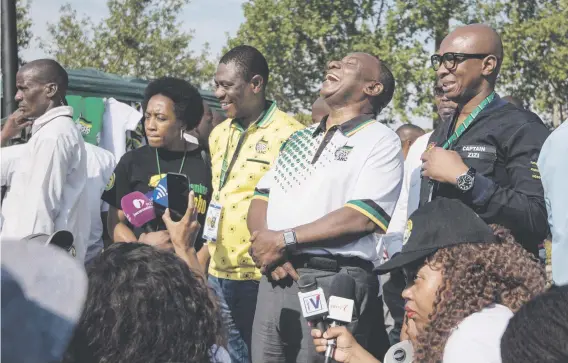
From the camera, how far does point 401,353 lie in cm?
311

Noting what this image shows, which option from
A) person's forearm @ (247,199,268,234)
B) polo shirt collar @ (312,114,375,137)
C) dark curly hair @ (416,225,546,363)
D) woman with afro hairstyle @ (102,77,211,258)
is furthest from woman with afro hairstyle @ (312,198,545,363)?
woman with afro hairstyle @ (102,77,211,258)

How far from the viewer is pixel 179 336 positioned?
1956mm

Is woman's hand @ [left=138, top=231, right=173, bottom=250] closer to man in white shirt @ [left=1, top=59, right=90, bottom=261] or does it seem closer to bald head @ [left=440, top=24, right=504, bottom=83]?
man in white shirt @ [left=1, top=59, right=90, bottom=261]

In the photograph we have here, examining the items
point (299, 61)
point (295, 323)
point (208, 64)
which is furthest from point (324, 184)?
point (208, 64)

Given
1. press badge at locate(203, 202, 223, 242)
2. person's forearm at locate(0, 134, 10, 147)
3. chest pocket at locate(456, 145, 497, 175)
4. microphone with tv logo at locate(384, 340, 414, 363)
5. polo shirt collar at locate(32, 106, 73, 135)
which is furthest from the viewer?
person's forearm at locate(0, 134, 10, 147)

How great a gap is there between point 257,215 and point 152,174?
102 cm

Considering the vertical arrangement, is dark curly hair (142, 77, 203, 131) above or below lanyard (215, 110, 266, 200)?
above

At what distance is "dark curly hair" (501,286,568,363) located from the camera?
5.98 ft

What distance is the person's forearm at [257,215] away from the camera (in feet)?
13.8

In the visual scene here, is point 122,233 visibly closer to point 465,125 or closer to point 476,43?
point 465,125

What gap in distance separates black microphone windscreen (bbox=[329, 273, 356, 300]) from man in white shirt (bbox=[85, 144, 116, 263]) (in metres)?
2.37

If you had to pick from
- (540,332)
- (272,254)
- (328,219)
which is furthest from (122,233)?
(540,332)

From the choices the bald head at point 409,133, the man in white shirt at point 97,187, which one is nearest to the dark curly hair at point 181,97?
the man in white shirt at point 97,187

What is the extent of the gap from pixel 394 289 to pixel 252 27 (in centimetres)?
2278
